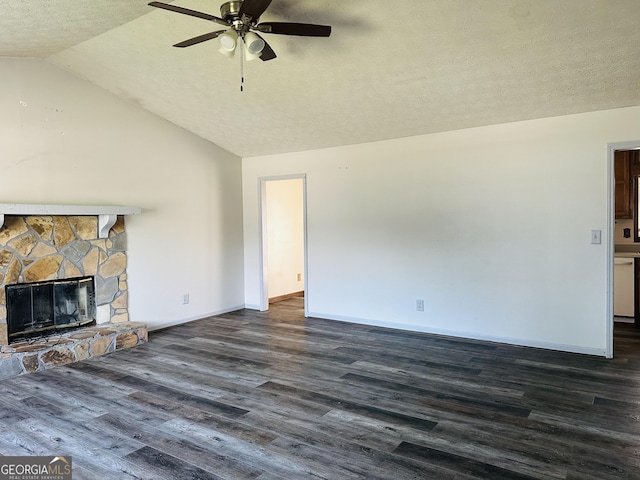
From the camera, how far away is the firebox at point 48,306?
405 centimetres

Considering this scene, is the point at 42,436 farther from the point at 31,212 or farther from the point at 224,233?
the point at 224,233

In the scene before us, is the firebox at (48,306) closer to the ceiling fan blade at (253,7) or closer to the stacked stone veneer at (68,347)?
the stacked stone veneer at (68,347)

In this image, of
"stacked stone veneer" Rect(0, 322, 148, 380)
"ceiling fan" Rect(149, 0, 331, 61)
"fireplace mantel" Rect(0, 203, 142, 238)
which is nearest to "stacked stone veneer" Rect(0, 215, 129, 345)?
"fireplace mantel" Rect(0, 203, 142, 238)

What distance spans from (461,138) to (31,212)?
167 inches

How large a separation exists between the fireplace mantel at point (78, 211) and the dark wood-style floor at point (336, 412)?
1375 mm

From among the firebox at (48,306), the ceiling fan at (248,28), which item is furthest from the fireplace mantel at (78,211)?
the ceiling fan at (248,28)

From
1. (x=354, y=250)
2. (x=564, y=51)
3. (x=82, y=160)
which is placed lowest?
(x=354, y=250)

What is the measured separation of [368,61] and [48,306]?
389cm

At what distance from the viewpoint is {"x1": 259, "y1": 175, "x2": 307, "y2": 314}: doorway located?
23.0ft

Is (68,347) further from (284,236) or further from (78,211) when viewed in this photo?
(284,236)

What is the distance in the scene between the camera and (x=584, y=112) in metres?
3.92

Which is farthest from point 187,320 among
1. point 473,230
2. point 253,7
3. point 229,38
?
point 253,7

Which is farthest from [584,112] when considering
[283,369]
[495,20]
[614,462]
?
[283,369]

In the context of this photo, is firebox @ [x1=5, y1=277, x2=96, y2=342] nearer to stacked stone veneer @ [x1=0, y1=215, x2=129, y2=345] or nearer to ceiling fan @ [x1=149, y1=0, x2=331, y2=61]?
stacked stone veneer @ [x1=0, y1=215, x2=129, y2=345]
